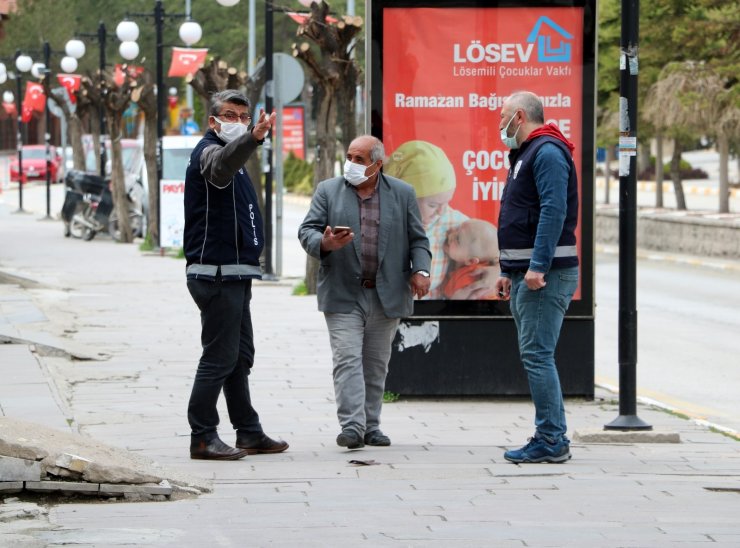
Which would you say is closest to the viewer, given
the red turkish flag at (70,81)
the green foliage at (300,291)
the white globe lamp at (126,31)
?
the green foliage at (300,291)

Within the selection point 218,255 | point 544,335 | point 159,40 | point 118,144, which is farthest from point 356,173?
point 118,144

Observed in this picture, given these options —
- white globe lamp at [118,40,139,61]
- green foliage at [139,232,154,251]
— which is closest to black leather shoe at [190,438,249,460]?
green foliage at [139,232,154,251]

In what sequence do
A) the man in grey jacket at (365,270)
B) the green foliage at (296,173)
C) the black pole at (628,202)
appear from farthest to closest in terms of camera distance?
the green foliage at (296,173) → the black pole at (628,202) → the man in grey jacket at (365,270)

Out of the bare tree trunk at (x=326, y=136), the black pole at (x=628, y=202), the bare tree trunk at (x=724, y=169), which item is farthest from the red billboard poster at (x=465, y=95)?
the bare tree trunk at (x=724, y=169)

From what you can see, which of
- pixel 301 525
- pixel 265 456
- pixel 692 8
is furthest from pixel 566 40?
pixel 692 8

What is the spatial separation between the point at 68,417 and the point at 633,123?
3.76 m

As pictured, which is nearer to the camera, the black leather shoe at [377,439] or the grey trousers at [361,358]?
the grey trousers at [361,358]

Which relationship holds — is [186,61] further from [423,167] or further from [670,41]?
[423,167]

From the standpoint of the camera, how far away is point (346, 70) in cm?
1952

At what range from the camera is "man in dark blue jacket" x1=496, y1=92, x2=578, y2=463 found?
7820mm

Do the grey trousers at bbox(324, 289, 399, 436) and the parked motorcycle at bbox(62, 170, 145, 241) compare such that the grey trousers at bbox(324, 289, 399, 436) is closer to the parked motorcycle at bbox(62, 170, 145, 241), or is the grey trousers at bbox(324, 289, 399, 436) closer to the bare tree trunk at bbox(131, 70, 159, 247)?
the bare tree trunk at bbox(131, 70, 159, 247)

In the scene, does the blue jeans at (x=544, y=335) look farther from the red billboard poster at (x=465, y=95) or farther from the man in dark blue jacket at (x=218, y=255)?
the red billboard poster at (x=465, y=95)

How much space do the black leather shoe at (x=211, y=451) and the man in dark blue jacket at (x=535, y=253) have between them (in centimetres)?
142

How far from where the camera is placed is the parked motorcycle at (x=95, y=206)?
111ft
